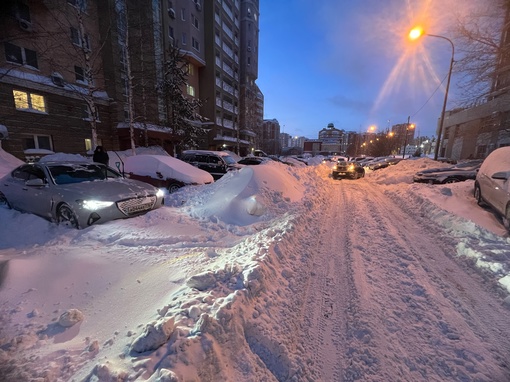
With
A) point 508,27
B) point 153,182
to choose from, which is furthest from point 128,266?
point 508,27

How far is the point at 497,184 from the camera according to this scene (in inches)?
228

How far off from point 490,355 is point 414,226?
4198 mm

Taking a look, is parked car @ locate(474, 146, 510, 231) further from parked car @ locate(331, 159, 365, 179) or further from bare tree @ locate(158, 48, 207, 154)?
bare tree @ locate(158, 48, 207, 154)

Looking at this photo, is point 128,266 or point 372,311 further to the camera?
point 128,266

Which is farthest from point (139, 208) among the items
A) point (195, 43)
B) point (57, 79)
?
point (195, 43)

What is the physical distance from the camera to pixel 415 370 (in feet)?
→ 6.75

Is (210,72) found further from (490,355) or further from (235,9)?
(490,355)

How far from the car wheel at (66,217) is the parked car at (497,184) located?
30.9ft

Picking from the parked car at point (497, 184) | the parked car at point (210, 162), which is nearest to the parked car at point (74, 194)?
the parked car at point (210, 162)

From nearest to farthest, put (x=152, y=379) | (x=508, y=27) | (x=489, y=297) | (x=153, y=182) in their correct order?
(x=152, y=379), (x=489, y=297), (x=508, y=27), (x=153, y=182)

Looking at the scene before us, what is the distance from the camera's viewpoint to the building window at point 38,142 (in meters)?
16.0

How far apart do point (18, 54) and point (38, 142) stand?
231 inches

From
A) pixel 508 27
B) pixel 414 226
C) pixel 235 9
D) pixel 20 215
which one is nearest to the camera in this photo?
pixel 20 215

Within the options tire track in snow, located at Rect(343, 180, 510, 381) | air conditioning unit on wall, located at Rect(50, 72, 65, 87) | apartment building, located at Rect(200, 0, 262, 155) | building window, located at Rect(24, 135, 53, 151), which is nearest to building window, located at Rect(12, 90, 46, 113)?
air conditioning unit on wall, located at Rect(50, 72, 65, 87)
